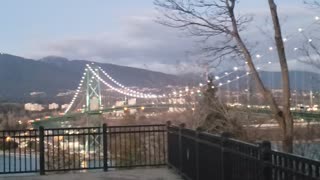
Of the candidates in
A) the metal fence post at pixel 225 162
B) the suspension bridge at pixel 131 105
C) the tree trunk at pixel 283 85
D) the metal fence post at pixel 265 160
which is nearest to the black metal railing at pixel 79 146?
the tree trunk at pixel 283 85

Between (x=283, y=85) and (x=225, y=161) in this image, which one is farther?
(x=283, y=85)

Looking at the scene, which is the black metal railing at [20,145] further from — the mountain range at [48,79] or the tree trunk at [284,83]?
the mountain range at [48,79]

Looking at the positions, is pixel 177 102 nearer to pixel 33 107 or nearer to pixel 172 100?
pixel 172 100

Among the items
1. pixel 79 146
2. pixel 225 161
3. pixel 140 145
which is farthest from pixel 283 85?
pixel 140 145

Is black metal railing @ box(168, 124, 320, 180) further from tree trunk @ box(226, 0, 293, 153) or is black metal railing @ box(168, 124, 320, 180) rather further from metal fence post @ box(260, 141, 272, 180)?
tree trunk @ box(226, 0, 293, 153)

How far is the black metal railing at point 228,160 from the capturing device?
4599 mm

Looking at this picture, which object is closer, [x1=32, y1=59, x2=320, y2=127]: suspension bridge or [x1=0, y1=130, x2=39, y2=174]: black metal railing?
[x1=0, y1=130, x2=39, y2=174]: black metal railing

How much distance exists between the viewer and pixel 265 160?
17.5 ft

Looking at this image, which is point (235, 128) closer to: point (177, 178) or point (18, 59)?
point (177, 178)

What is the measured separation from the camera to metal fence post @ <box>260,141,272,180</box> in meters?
5.26

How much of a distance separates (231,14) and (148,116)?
2160 cm

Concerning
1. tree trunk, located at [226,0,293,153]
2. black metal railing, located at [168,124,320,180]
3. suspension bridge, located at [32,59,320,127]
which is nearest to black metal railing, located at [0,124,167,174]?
black metal railing, located at [168,124,320,180]

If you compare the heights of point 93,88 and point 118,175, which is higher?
point 93,88

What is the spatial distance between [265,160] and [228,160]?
1.74 meters
